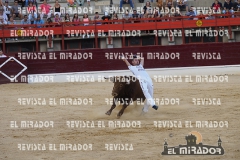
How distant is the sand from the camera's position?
953cm

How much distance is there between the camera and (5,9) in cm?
2152

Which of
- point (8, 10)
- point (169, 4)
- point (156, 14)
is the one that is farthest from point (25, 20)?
point (169, 4)

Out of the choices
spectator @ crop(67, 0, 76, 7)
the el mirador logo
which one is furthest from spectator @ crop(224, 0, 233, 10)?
the el mirador logo

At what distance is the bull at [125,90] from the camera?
12141mm

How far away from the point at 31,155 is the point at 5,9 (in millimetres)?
12799

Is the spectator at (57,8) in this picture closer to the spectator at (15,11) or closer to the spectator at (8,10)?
the spectator at (15,11)

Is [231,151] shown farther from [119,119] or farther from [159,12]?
[159,12]

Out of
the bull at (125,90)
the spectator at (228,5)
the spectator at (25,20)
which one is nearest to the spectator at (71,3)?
the spectator at (25,20)

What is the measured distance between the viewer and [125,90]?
1224 centimetres

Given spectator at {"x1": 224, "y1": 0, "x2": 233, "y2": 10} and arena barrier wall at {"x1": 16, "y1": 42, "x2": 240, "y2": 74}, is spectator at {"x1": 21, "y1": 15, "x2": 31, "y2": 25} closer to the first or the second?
arena barrier wall at {"x1": 16, "y1": 42, "x2": 240, "y2": 74}

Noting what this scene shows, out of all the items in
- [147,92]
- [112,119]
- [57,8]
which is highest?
[57,8]

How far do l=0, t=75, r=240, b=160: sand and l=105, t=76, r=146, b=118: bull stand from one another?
1.04 feet

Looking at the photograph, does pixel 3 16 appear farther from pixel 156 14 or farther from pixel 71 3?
pixel 156 14

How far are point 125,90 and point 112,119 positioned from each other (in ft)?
2.02
